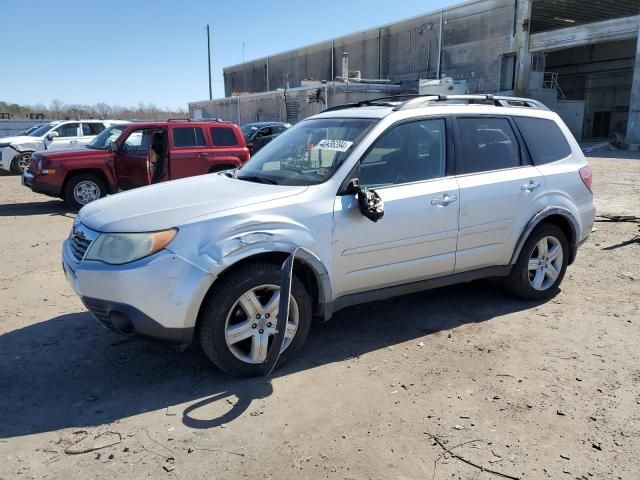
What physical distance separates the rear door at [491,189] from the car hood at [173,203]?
153 centimetres

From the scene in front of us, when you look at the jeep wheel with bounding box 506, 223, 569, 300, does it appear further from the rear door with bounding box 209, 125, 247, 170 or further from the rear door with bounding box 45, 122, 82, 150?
the rear door with bounding box 45, 122, 82, 150

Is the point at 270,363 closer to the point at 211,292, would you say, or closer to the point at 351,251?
the point at 211,292

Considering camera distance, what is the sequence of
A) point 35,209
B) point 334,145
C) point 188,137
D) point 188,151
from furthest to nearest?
point 35,209 < point 188,137 < point 188,151 < point 334,145

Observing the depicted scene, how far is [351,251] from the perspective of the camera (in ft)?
12.4

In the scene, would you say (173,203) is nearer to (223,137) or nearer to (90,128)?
(223,137)

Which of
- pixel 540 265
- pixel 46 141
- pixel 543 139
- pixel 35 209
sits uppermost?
pixel 543 139

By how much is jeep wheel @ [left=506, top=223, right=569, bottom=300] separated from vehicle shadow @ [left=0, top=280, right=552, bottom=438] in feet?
0.58

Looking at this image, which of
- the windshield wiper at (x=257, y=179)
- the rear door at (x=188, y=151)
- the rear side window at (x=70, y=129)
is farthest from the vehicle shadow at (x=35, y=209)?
the windshield wiper at (x=257, y=179)

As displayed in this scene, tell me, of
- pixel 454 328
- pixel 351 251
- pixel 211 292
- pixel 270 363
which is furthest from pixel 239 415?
pixel 454 328

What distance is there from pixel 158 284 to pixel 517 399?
2.37 m

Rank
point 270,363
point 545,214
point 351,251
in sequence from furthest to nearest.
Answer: point 545,214 < point 351,251 < point 270,363

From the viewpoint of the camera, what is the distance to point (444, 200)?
164 inches

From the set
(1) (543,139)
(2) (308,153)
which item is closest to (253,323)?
(2) (308,153)

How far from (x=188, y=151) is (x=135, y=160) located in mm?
1001
